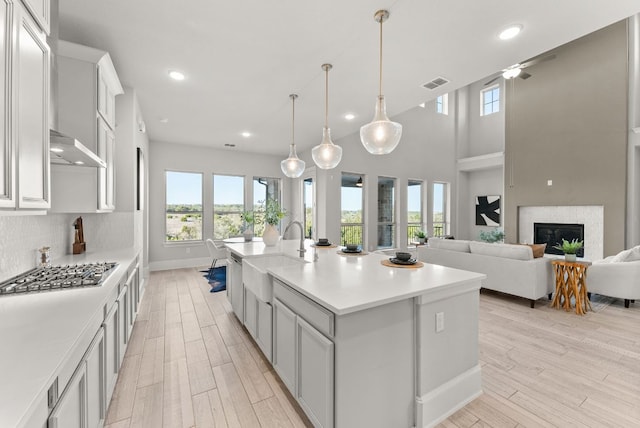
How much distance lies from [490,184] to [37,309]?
972cm

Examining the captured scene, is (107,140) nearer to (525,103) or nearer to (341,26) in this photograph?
(341,26)

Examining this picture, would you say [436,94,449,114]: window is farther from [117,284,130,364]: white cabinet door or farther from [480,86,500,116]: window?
[117,284,130,364]: white cabinet door

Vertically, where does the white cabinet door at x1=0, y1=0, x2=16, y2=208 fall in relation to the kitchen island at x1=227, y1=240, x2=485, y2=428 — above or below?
above

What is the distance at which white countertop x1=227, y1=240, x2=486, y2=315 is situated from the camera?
1414 mm

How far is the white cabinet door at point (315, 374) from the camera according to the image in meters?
1.42

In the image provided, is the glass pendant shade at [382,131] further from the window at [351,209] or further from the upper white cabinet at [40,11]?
the window at [351,209]

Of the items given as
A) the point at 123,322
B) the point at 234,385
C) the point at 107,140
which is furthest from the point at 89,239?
the point at 234,385

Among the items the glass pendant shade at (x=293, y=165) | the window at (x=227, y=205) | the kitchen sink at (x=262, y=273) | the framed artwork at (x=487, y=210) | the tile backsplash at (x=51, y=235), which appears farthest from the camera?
the framed artwork at (x=487, y=210)

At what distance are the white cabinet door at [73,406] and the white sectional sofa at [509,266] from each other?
4.47 metres

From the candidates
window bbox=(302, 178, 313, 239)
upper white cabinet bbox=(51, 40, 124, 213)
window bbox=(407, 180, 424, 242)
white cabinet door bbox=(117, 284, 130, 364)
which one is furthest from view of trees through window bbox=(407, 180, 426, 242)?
upper white cabinet bbox=(51, 40, 124, 213)

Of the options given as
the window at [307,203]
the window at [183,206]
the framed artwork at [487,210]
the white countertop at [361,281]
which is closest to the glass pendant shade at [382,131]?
the white countertop at [361,281]

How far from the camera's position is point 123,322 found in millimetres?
2240

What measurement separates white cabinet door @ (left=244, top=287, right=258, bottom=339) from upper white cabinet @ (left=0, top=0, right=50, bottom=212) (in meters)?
1.71

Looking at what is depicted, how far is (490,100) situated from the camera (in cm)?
839
